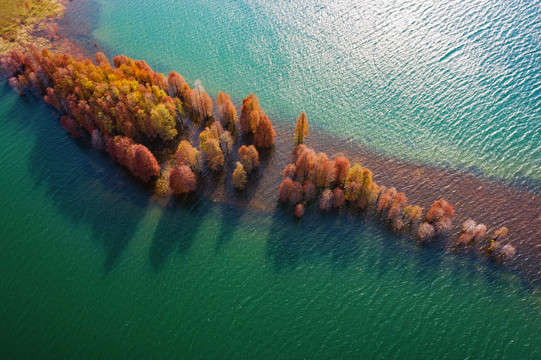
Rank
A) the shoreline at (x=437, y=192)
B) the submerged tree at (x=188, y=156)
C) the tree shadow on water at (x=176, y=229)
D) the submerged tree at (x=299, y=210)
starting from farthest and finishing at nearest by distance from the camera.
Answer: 1. the submerged tree at (x=188, y=156)
2. the submerged tree at (x=299, y=210)
3. the tree shadow on water at (x=176, y=229)
4. the shoreline at (x=437, y=192)

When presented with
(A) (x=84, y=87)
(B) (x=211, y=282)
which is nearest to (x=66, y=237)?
(B) (x=211, y=282)

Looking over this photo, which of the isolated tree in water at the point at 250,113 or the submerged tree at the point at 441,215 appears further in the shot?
the isolated tree in water at the point at 250,113

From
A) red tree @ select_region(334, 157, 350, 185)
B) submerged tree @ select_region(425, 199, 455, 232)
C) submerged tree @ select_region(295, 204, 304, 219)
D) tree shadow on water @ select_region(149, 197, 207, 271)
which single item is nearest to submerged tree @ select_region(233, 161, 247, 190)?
tree shadow on water @ select_region(149, 197, 207, 271)

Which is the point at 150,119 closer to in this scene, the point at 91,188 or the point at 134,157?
the point at 134,157

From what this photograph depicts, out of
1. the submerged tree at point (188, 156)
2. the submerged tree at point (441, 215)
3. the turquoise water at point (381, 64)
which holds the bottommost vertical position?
the submerged tree at point (188, 156)

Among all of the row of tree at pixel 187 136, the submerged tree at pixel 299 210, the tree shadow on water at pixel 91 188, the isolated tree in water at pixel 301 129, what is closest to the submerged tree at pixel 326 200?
the row of tree at pixel 187 136

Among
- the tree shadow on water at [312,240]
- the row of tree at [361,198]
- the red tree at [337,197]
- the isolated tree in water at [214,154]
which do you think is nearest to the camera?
the tree shadow on water at [312,240]

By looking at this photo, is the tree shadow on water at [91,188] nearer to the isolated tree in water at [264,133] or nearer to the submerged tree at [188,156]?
the submerged tree at [188,156]
